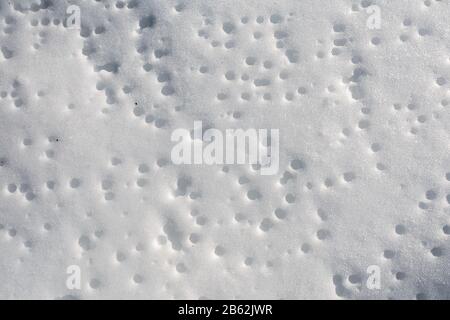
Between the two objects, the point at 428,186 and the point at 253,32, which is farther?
the point at 253,32

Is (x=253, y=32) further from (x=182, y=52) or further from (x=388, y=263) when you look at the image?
(x=388, y=263)

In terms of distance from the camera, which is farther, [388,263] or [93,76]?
[93,76]

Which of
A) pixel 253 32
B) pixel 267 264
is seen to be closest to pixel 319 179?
pixel 267 264
